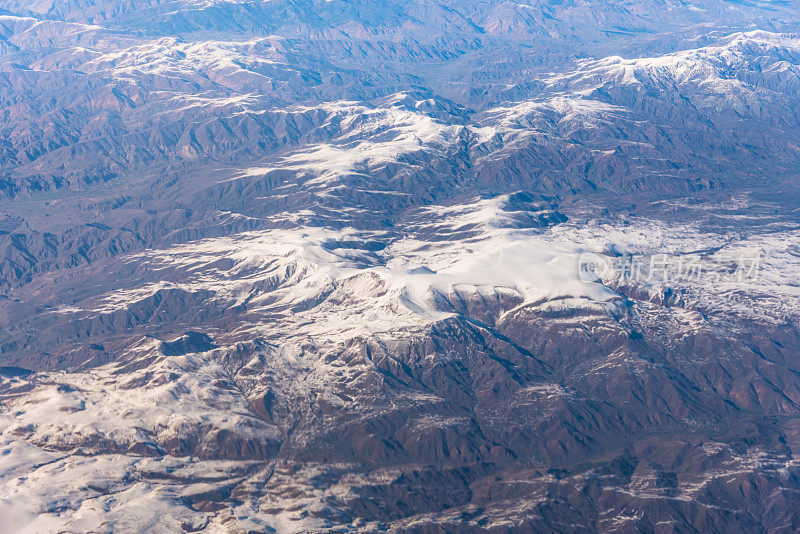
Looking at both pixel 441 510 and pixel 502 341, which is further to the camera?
pixel 502 341

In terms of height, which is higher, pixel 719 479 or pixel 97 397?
pixel 97 397


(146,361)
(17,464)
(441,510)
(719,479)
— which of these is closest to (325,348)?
(146,361)

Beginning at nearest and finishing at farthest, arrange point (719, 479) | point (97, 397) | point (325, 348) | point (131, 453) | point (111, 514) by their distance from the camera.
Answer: point (111, 514), point (719, 479), point (131, 453), point (97, 397), point (325, 348)

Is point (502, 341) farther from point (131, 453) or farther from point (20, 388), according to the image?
point (20, 388)

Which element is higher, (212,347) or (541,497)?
(212,347)

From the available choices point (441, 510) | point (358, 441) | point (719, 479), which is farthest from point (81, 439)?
point (719, 479)

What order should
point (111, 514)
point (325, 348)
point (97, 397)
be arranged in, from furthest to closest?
1. point (325, 348)
2. point (97, 397)
3. point (111, 514)

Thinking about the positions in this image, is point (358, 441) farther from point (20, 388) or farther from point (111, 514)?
point (20, 388)

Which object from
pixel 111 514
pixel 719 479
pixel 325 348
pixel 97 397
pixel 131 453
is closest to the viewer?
pixel 111 514

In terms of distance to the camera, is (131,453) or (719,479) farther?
(131,453)
